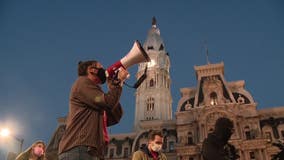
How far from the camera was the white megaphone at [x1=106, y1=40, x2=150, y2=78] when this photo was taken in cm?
428

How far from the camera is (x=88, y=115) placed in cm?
374

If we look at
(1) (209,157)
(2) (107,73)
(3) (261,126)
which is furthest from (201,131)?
(2) (107,73)

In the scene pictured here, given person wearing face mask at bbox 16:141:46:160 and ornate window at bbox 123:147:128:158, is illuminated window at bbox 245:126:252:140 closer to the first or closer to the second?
ornate window at bbox 123:147:128:158

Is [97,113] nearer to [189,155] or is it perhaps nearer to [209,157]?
[209,157]

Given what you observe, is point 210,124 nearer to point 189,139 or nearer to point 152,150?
point 189,139

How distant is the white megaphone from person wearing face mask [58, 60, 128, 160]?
16 cm

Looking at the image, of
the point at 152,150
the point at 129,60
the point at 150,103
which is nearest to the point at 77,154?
the point at 129,60

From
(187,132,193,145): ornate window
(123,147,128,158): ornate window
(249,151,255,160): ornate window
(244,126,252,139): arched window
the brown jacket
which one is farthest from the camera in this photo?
(123,147,128,158): ornate window

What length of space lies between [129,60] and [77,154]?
1.78m

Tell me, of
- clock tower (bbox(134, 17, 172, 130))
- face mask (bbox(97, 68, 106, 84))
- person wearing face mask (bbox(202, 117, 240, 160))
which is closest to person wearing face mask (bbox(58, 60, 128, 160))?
face mask (bbox(97, 68, 106, 84))

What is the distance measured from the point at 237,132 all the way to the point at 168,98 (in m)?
35.1

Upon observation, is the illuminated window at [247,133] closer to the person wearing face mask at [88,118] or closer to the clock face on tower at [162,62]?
the person wearing face mask at [88,118]

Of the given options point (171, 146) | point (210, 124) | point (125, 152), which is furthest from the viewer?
point (125, 152)

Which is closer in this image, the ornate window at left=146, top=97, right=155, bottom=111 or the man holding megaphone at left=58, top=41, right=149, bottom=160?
the man holding megaphone at left=58, top=41, right=149, bottom=160
